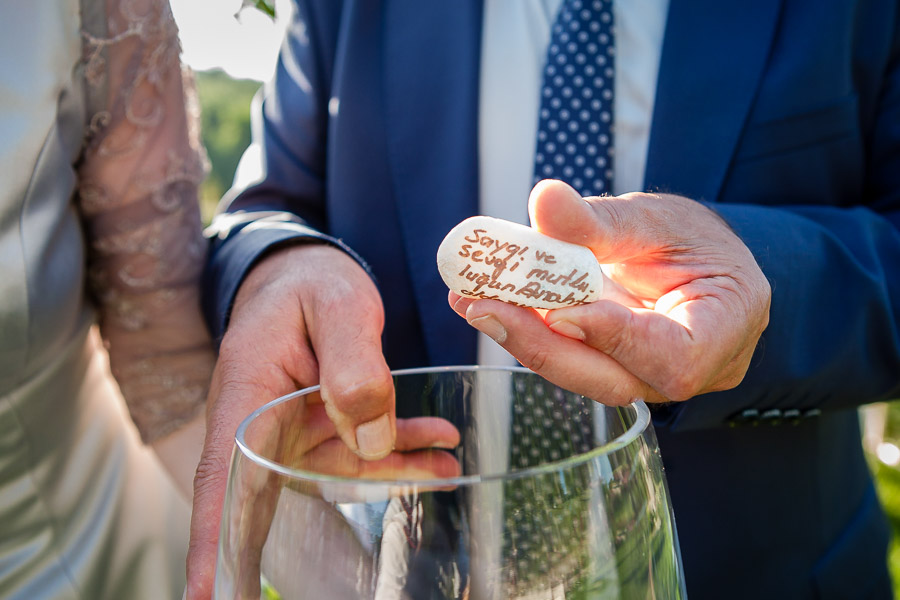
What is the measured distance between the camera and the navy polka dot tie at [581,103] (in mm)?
1212

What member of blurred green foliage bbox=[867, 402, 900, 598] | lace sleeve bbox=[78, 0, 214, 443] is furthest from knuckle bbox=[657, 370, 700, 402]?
blurred green foliage bbox=[867, 402, 900, 598]

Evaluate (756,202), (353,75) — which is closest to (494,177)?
(353,75)

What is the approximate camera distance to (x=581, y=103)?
1.21m

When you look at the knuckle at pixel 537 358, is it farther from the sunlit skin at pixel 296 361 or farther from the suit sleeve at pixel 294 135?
the suit sleeve at pixel 294 135

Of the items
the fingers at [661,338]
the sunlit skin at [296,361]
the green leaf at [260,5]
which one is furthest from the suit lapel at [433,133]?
the fingers at [661,338]

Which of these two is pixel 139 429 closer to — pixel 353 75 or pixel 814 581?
pixel 353 75

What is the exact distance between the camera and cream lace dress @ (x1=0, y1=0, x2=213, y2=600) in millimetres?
942

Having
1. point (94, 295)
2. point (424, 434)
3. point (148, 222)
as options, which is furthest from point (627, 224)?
point (94, 295)

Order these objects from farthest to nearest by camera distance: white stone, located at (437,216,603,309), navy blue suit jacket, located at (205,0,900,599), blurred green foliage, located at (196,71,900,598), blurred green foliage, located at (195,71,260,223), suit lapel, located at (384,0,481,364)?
blurred green foliage, located at (195,71,260,223)
blurred green foliage, located at (196,71,900,598)
suit lapel, located at (384,0,481,364)
navy blue suit jacket, located at (205,0,900,599)
white stone, located at (437,216,603,309)

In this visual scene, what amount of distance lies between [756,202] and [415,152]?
2.04 feet

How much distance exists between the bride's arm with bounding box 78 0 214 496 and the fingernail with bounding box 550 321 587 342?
83cm

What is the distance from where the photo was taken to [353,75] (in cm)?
129

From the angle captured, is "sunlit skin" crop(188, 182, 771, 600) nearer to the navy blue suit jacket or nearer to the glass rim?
the glass rim

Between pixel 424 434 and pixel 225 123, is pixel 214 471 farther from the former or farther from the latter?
pixel 225 123
